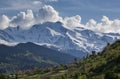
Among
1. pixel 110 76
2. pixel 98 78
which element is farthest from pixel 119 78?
pixel 98 78

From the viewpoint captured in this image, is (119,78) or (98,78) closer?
(119,78)

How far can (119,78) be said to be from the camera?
150 meters

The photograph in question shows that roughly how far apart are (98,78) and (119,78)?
1650 inches

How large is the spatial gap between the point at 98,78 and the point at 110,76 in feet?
124

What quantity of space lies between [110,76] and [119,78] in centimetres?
508

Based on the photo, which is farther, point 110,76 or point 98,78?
point 98,78

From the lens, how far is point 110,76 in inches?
6068

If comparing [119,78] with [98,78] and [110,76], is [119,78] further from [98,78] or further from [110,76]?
[98,78]
